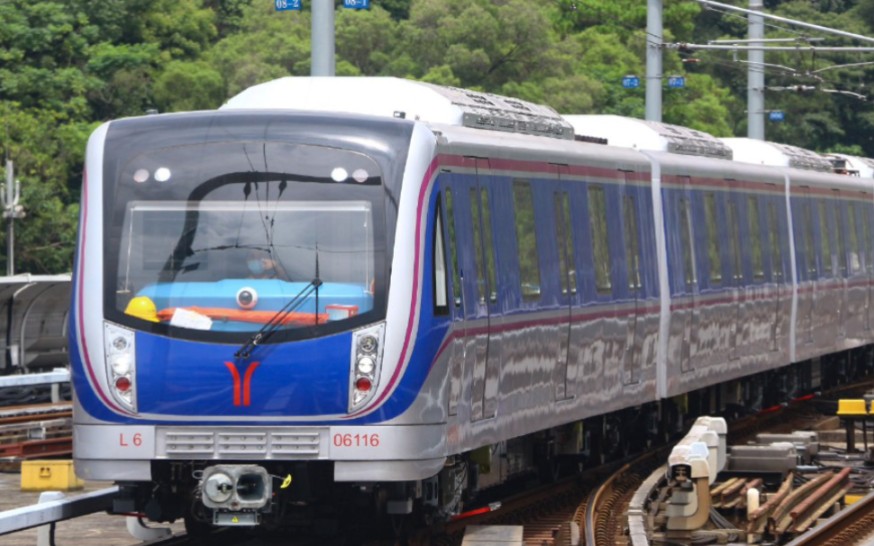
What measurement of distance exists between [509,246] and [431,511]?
1972 mm

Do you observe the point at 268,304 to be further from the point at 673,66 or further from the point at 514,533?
the point at 673,66

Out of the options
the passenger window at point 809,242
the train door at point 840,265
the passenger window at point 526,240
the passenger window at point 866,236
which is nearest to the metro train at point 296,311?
the passenger window at point 526,240

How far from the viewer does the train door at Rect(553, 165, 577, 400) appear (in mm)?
15711

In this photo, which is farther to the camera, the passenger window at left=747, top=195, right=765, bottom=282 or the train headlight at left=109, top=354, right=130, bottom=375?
the passenger window at left=747, top=195, right=765, bottom=282

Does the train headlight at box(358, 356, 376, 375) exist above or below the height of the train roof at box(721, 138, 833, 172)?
below

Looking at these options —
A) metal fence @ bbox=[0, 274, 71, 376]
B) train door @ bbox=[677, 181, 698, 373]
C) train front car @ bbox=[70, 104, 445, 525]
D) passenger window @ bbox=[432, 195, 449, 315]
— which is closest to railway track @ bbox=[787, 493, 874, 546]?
passenger window @ bbox=[432, 195, 449, 315]

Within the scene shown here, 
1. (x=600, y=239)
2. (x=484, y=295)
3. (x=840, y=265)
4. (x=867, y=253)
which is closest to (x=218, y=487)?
(x=484, y=295)

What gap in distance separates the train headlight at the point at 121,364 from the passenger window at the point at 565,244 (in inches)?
171

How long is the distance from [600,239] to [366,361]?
16.7 feet

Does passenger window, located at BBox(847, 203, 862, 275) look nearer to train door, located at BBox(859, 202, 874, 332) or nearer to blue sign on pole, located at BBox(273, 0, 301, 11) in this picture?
train door, located at BBox(859, 202, 874, 332)

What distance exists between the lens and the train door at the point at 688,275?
779 inches

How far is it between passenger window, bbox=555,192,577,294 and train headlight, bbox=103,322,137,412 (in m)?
4.35

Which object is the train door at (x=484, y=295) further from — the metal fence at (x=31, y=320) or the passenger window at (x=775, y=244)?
the metal fence at (x=31, y=320)

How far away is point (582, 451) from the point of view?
1775cm
